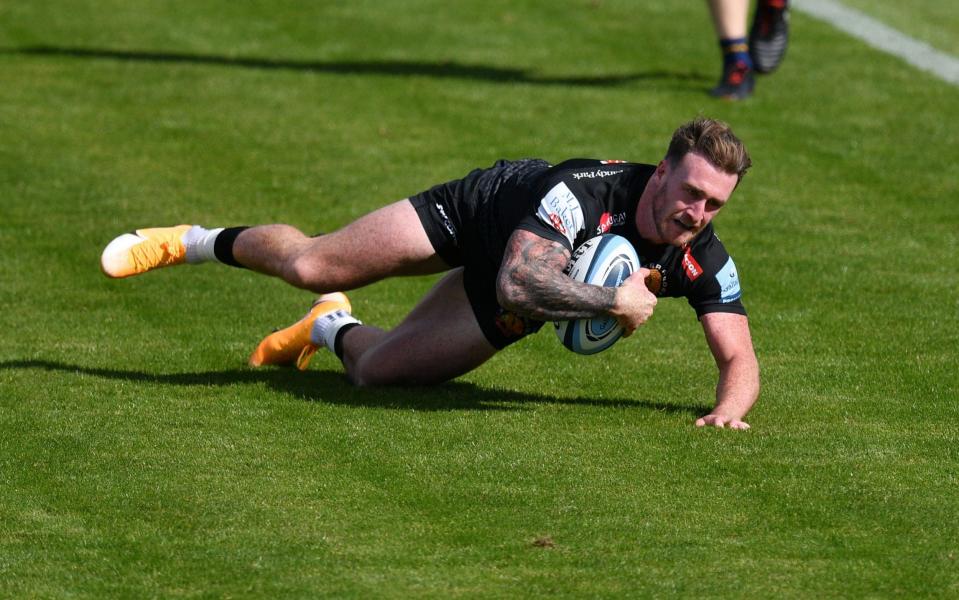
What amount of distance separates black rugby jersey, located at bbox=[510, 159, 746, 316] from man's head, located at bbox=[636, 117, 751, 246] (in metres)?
0.15

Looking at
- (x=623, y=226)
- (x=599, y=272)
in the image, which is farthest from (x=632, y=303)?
(x=623, y=226)

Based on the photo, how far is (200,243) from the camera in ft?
30.7

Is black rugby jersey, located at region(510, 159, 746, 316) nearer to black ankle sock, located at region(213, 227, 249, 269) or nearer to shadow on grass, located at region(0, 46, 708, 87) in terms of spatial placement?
black ankle sock, located at region(213, 227, 249, 269)

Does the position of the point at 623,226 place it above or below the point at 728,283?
above

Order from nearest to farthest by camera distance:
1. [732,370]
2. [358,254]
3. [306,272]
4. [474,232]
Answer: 1. [732,370]
2. [474,232]
3. [358,254]
4. [306,272]

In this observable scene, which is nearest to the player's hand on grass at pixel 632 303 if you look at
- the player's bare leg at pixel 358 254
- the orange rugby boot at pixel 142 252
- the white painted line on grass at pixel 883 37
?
the player's bare leg at pixel 358 254

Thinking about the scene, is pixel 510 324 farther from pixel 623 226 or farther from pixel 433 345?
pixel 623 226

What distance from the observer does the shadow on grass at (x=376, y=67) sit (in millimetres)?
17172

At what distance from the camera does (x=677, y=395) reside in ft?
29.7

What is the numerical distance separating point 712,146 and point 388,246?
5.86 feet

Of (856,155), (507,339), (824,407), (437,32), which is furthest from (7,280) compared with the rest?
(437,32)

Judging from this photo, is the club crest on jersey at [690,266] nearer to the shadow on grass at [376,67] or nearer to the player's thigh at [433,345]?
the player's thigh at [433,345]

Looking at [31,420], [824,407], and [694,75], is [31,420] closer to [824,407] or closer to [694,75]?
[824,407]

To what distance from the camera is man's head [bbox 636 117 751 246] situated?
792 cm
